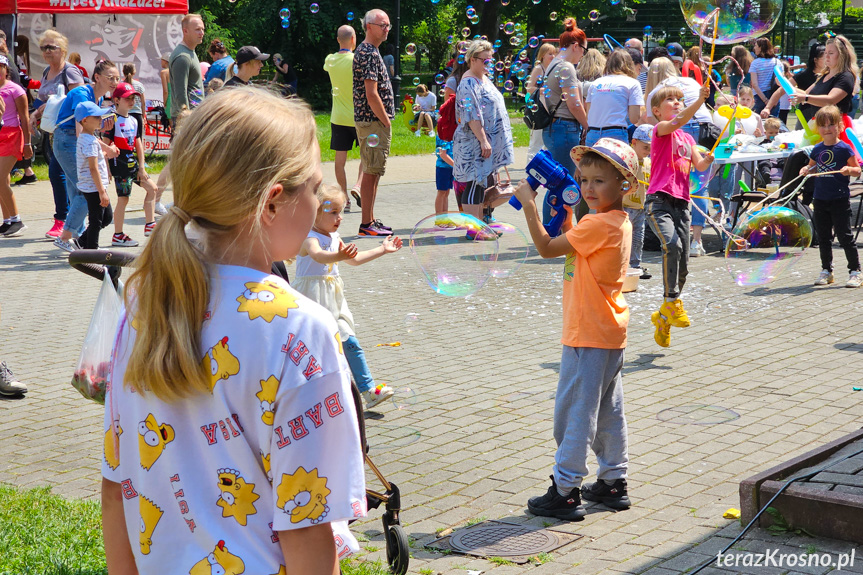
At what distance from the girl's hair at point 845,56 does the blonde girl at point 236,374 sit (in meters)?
11.2

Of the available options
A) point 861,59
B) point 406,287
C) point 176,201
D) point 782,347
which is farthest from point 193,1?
point 176,201

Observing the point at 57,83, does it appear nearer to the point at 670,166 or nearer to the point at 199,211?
the point at 670,166

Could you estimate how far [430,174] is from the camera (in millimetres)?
17125

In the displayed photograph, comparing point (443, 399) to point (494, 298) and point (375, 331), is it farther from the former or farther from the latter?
point (494, 298)

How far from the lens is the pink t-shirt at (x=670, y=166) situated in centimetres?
717

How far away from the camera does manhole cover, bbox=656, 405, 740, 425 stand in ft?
17.2

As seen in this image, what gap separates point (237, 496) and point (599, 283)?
2803mm

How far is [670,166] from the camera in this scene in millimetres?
7238

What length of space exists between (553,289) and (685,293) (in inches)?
47.1

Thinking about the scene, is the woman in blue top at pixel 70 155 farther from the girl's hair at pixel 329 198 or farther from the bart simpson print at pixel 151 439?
the bart simpson print at pixel 151 439

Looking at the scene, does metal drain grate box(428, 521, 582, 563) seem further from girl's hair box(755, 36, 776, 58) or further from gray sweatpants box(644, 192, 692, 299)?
girl's hair box(755, 36, 776, 58)

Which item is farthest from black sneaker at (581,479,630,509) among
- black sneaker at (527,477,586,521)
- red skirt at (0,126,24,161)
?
red skirt at (0,126,24,161)

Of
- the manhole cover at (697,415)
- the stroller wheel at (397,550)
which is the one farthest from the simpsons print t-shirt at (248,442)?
the manhole cover at (697,415)

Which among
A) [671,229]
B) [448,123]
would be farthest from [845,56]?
[671,229]
